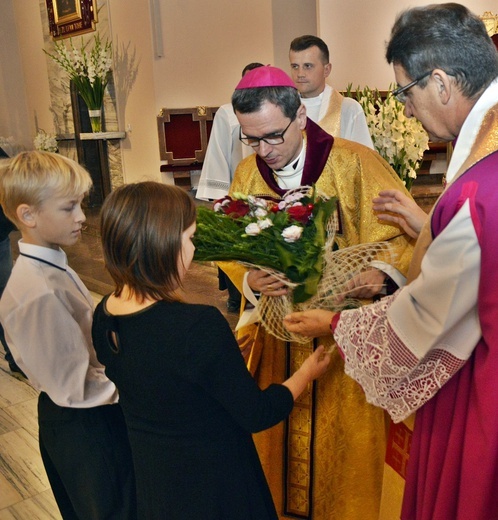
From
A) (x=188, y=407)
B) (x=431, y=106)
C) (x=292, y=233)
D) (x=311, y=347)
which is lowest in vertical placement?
(x=311, y=347)

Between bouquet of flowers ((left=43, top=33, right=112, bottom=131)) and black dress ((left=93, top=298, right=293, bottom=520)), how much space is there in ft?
23.6

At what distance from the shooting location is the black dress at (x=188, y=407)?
136 cm

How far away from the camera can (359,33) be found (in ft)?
23.5

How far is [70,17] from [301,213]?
818 centimetres

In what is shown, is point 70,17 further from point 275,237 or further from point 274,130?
point 275,237

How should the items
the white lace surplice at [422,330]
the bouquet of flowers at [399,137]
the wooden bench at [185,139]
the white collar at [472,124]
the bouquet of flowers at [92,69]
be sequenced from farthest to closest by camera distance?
the bouquet of flowers at [92,69] → the wooden bench at [185,139] → the bouquet of flowers at [399,137] → the white collar at [472,124] → the white lace surplice at [422,330]

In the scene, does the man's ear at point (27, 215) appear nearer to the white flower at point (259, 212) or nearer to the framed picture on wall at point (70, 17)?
the white flower at point (259, 212)

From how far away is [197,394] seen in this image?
1404 mm

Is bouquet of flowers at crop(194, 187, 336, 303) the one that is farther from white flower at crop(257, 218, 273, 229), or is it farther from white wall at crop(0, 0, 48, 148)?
white wall at crop(0, 0, 48, 148)

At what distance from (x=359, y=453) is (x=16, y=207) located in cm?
144

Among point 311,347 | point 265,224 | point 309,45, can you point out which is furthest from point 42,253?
point 309,45

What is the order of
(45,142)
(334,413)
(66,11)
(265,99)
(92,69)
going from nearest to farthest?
(265,99) < (334,413) < (92,69) < (66,11) < (45,142)

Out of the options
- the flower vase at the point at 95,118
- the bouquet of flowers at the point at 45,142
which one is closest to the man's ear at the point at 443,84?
the flower vase at the point at 95,118

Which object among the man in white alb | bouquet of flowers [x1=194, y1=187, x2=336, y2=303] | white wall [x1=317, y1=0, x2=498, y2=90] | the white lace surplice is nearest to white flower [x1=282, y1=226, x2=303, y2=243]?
bouquet of flowers [x1=194, y1=187, x2=336, y2=303]
